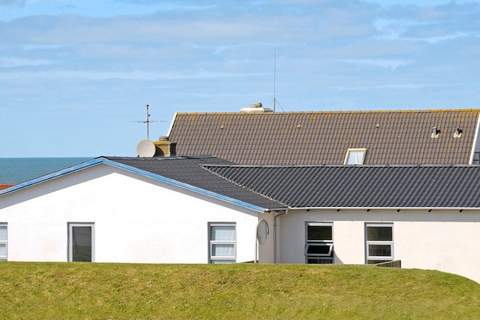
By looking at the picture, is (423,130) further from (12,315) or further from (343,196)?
(12,315)

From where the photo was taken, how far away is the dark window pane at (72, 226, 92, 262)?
44125 millimetres

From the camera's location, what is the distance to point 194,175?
4559cm

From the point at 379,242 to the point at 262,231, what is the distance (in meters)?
4.14

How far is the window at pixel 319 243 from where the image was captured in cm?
4384

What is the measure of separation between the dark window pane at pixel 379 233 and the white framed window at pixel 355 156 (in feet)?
77.1

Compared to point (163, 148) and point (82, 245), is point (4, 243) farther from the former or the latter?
point (163, 148)

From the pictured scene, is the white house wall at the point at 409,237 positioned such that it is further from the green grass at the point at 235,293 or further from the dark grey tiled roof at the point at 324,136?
the dark grey tiled roof at the point at 324,136

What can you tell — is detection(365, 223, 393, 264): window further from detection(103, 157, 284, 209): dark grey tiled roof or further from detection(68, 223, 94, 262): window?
detection(68, 223, 94, 262): window

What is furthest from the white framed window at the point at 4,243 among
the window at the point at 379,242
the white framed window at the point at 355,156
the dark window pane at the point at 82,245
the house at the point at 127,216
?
the white framed window at the point at 355,156

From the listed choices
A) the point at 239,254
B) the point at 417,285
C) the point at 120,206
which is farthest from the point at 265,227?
the point at 417,285

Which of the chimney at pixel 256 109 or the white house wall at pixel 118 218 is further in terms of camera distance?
the chimney at pixel 256 109

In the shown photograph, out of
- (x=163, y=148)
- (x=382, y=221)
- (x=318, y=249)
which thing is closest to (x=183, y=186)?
(x=318, y=249)

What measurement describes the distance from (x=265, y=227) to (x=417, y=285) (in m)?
8.28

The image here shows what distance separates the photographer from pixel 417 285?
3494cm
